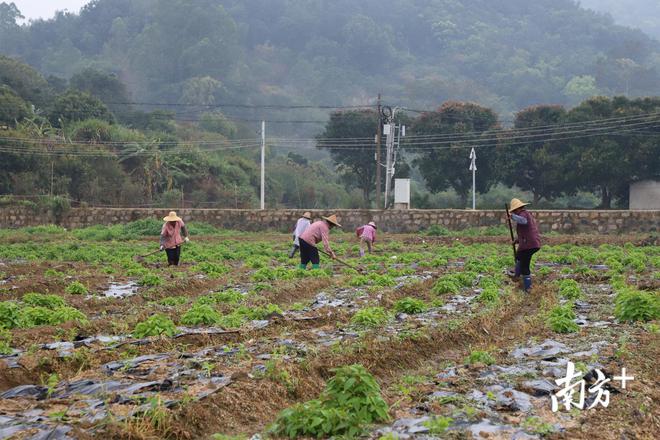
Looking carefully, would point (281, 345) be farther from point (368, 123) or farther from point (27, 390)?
point (368, 123)

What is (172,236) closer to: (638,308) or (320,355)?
(638,308)

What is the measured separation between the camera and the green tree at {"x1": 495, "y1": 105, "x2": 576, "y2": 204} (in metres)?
54.1

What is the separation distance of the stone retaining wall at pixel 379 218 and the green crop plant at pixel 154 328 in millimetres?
31058

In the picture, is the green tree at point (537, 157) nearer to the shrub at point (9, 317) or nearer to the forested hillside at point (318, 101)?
the forested hillside at point (318, 101)

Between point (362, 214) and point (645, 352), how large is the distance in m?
33.7

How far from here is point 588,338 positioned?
10.5 meters

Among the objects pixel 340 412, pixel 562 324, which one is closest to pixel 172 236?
pixel 562 324

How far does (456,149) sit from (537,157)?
21.5 ft

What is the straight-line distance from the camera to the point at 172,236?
2117cm

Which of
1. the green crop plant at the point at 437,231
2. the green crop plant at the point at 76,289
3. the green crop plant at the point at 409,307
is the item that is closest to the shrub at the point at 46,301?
the green crop plant at the point at 76,289

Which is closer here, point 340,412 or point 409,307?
point 340,412

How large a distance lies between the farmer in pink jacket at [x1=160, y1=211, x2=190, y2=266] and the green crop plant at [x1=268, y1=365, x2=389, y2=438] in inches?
562

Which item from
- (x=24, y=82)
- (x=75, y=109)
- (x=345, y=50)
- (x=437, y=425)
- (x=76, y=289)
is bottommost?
(x=76, y=289)

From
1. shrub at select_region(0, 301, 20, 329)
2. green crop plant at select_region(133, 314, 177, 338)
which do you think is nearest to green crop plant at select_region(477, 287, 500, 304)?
green crop plant at select_region(133, 314, 177, 338)
